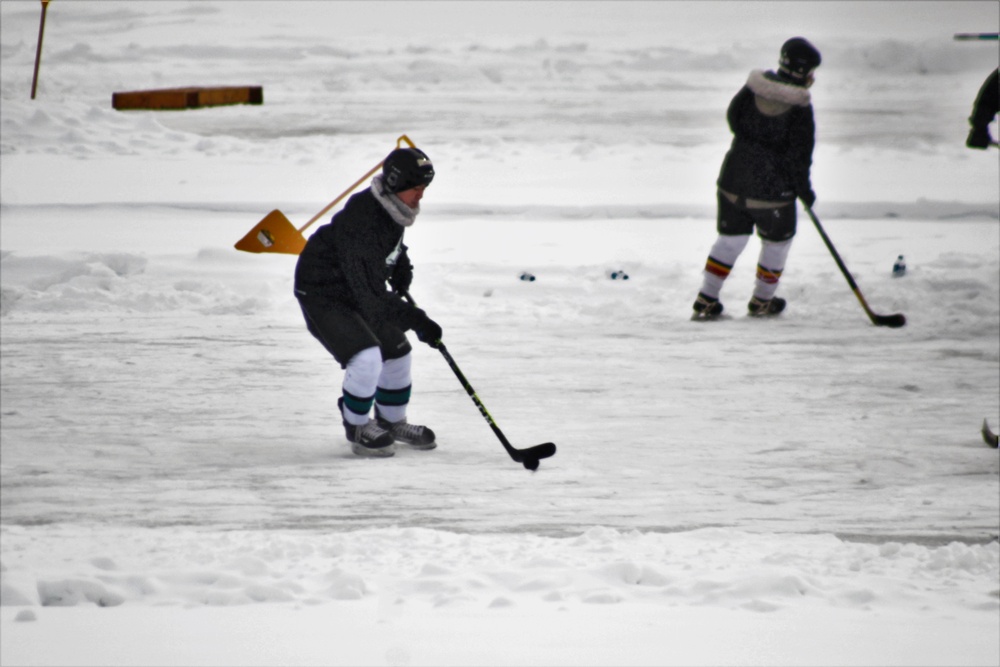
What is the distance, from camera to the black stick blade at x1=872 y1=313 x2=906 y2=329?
7.89 metres

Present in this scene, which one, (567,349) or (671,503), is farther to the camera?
(567,349)

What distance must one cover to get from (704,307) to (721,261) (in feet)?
0.98

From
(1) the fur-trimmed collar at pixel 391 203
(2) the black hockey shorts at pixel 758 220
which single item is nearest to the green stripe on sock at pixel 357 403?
(1) the fur-trimmed collar at pixel 391 203

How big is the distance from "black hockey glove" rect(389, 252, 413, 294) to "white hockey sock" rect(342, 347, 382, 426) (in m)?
0.40

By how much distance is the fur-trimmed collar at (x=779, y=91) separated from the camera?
7684mm

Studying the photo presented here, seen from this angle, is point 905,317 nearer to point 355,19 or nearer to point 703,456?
point 703,456

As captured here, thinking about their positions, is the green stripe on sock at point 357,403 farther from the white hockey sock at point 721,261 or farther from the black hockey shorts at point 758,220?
the black hockey shorts at point 758,220

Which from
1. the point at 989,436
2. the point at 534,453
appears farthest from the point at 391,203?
the point at 989,436

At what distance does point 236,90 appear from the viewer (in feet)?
65.2

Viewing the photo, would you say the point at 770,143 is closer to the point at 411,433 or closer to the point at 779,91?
the point at 779,91

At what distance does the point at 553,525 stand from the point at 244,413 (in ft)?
6.41

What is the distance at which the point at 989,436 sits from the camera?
5.92m

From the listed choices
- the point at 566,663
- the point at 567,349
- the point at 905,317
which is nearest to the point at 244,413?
the point at 567,349

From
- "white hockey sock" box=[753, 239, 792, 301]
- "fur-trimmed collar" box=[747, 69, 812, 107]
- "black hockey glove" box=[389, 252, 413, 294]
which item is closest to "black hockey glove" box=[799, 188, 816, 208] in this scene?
"white hockey sock" box=[753, 239, 792, 301]
